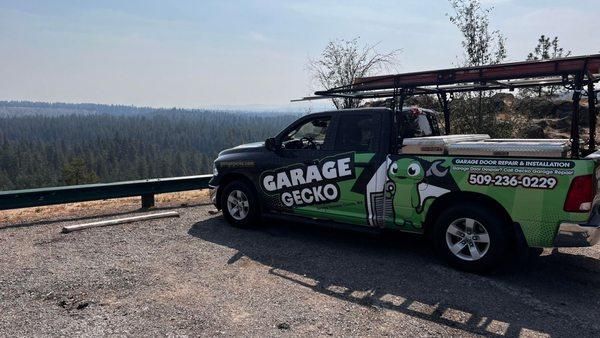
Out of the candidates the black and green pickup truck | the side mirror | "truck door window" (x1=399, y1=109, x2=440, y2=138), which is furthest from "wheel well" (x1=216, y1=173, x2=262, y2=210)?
"truck door window" (x1=399, y1=109, x2=440, y2=138)

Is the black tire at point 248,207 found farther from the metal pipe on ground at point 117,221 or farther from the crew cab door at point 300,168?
the metal pipe on ground at point 117,221

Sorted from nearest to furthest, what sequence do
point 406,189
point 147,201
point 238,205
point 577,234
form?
1. point 577,234
2. point 406,189
3. point 238,205
4. point 147,201

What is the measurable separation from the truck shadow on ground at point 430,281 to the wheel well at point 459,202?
1.92 feet

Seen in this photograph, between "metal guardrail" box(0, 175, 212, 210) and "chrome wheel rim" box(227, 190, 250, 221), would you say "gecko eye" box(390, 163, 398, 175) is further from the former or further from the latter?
"metal guardrail" box(0, 175, 212, 210)

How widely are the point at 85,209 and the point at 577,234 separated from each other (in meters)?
8.51

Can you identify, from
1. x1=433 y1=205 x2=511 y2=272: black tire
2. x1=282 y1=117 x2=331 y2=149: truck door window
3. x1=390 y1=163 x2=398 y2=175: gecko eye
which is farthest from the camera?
x1=282 y1=117 x2=331 y2=149: truck door window

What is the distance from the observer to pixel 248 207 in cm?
720

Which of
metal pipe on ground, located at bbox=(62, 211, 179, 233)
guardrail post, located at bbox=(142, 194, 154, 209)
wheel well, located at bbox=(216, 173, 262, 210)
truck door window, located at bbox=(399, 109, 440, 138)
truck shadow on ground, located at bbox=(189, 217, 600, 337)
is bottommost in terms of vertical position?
truck shadow on ground, located at bbox=(189, 217, 600, 337)

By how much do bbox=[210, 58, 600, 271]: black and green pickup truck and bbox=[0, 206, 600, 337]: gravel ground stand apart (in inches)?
19.7

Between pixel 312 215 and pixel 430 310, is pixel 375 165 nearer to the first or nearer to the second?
pixel 312 215

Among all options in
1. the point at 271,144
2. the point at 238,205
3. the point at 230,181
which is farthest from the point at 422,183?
the point at 230,181

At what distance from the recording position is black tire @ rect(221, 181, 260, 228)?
23.4ft

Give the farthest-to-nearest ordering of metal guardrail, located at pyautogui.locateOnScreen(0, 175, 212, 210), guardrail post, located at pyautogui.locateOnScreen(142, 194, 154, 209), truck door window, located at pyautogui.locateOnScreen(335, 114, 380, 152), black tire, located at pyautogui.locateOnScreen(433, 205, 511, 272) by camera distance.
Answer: guardrail post, located at pyautogui.locateOnScreen(142, 194, 154, 209) < metal guardrail, located at pyautogui.locateOnScreen(0, 175, 212, 210) < truck door window, located at pyautogui.locateOnScreen(335, 114, 380, 152) < black tire, located at pyautogui.locateOnScreen(433, 205, 511, 272)

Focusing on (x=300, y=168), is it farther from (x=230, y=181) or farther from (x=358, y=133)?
(x=230, y=181)
